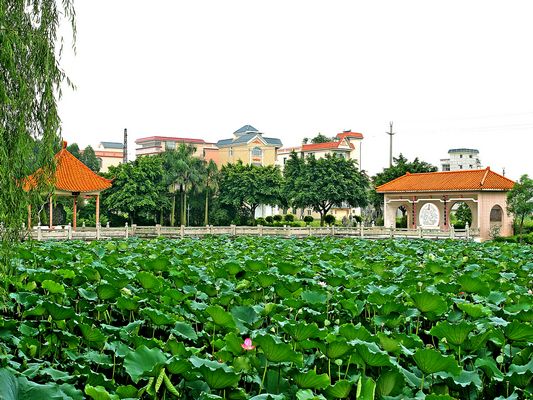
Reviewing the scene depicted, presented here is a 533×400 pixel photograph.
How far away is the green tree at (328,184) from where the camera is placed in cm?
4212

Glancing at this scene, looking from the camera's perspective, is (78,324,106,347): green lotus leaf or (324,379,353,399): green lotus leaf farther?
(78,324,106,347): green lotus leaf

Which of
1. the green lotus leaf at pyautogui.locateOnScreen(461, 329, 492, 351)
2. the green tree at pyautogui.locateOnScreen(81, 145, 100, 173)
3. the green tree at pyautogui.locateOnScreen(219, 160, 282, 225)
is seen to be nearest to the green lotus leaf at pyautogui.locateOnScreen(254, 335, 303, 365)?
the green lotus leaf at pyautogui.locateOnScreen(461, 329, 492, 351)

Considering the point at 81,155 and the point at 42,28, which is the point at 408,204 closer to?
the point at 42,28

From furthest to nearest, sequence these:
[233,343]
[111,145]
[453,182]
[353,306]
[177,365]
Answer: [111,145] → [453,182] → [353,306] → [233,343] → [177,365]

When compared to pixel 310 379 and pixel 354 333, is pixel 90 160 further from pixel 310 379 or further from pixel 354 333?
pixel 310 379

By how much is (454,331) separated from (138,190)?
41.1 meters

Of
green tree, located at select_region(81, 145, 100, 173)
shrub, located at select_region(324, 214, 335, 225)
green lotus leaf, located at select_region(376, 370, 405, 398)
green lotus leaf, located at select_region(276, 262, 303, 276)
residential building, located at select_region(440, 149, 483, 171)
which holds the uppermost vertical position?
residential building, located at select_region(440, 149, 483, 171)

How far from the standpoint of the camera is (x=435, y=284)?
277 inches

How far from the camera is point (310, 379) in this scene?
345 centimetres

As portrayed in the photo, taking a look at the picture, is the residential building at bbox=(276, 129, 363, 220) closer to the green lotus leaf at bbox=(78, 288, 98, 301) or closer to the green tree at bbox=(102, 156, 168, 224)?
the green tree at bbox=(102, 156, 168, 224)

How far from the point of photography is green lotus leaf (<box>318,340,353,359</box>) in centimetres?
376

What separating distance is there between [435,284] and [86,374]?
5.04 meters

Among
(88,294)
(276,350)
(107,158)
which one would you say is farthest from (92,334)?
(107,158)

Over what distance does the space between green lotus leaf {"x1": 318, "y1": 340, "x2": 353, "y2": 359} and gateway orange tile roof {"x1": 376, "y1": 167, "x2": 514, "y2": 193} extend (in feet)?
96.3
